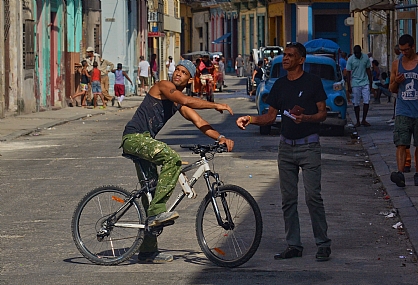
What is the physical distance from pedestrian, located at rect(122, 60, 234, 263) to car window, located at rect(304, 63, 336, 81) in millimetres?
14035

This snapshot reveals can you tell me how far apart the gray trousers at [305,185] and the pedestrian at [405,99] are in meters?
4.14

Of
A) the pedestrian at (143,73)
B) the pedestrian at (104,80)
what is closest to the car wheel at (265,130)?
the pedestrian at (104,80)

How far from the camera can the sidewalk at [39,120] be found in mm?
22438

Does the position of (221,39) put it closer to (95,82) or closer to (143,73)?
(143,73)

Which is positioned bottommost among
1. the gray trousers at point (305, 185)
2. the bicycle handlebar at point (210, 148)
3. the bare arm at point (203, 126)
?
the gray trousers at point (305, 185)

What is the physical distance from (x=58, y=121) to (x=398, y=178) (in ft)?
49.7

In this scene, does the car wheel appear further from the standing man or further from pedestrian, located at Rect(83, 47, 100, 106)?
pedestrian, located at Rect(83, 47, 100, 106)

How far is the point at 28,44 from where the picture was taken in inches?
1134

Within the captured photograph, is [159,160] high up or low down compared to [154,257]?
up

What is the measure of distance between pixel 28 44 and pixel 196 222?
2141 centimetres

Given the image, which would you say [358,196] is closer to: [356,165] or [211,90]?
[356,165]

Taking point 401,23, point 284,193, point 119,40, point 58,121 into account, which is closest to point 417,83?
point 284,193

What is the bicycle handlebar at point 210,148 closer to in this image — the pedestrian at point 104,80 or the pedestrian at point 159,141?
the pedestrian at point 159,141

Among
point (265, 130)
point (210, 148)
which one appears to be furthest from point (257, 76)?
point (210, 148)
